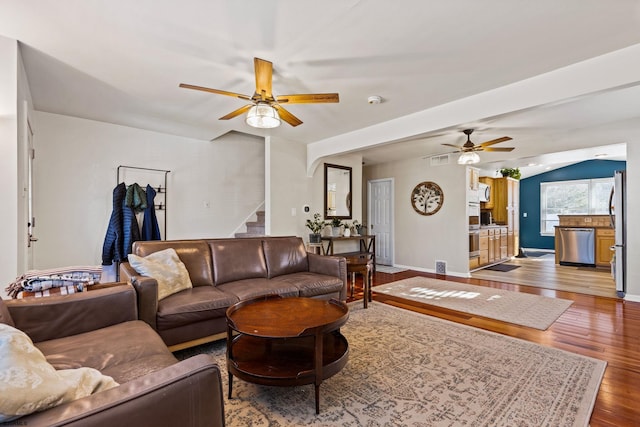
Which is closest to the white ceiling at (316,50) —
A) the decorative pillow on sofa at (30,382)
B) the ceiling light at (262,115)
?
the ceiling light at (262,115)

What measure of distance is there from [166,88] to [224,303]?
229 centimetres

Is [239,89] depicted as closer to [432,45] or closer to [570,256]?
[432,45]

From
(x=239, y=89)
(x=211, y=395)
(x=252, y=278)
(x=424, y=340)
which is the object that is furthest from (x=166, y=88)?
(x=424, y=340)

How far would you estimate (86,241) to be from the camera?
13.5 ft

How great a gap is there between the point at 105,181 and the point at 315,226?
3234 mm

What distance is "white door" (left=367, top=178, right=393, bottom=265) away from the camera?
7.07 meters

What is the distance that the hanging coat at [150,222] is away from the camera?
439 cm

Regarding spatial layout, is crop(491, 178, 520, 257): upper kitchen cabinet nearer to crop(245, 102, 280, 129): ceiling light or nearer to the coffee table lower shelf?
crop(245, 102, 280, 129): ceiling light

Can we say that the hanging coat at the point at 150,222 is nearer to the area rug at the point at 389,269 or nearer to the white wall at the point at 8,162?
the white wall at the point at 8,162

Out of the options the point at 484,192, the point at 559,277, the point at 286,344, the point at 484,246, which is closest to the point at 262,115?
the point at 286,344

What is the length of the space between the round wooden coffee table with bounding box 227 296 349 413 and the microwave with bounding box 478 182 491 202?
6.06m

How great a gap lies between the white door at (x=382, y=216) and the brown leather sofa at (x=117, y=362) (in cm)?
582

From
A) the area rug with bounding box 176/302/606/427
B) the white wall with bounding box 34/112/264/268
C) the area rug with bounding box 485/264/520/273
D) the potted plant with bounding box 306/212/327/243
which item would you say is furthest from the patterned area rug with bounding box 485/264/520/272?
the white wall with bounding box 34/112/264/268

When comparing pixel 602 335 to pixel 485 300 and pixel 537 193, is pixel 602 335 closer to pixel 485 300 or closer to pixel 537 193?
pixel 485 300
